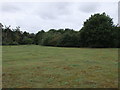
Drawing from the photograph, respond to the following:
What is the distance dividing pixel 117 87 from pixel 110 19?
114ft

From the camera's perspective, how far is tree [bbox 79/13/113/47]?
32969 mm

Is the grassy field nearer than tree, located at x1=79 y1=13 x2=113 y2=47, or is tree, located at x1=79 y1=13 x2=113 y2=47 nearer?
the grassy field

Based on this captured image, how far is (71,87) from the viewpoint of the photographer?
15.1 feet

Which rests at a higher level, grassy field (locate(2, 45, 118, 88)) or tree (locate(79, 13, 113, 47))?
tree (locate(79, 13, 113, 47))

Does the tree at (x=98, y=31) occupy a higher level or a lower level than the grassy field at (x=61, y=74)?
higher

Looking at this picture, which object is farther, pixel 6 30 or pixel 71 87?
pixel 6 30

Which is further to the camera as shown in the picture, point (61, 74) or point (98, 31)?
point (98, 31)

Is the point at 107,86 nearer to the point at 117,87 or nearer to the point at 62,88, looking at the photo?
the point at 117,87

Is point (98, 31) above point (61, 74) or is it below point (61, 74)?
above

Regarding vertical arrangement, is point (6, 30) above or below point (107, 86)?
above

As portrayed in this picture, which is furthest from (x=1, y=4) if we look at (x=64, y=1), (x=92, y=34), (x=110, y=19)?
(x=110, y=19)

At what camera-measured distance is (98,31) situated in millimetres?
33188

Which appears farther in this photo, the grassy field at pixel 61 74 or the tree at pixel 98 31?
the tree at pixel 98 31

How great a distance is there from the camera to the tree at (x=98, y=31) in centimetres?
3297
